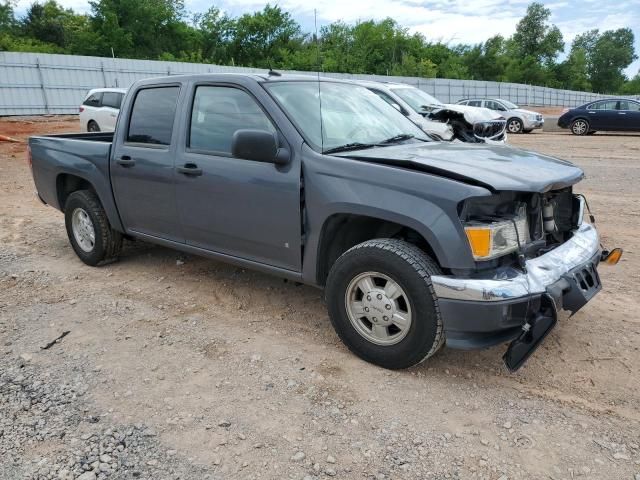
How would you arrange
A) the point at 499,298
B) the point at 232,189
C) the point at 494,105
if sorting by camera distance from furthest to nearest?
the point at 494,105
the point at 232,189
the point at 499,298

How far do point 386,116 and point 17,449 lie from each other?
3.29m

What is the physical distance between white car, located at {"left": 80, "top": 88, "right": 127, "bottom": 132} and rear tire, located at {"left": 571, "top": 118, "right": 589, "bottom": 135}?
16141 mm

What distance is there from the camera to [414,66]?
179 ft

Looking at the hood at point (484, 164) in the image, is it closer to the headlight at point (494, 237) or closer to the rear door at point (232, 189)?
the headlight at point (494, 237)

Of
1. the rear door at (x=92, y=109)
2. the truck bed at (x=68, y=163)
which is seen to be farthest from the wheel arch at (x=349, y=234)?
the rear door at (x=92, y=109)

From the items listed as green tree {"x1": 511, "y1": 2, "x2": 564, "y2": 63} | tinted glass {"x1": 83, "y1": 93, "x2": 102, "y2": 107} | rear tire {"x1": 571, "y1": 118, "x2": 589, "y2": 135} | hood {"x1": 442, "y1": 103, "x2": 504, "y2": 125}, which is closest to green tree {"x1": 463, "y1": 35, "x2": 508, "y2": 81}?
green tree {"x1": 511, "y1": 2, "x2": 564, "y2": 63}

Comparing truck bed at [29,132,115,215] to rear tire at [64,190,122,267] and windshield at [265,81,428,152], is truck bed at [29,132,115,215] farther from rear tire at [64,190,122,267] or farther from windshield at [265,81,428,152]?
windshield at [265,81,428,152]

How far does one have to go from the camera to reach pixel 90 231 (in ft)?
17.5

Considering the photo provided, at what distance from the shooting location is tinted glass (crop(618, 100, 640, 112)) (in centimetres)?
1934

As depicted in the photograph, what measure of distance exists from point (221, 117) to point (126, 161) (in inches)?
44.8

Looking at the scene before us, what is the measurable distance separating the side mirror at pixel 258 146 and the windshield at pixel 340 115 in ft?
0.76

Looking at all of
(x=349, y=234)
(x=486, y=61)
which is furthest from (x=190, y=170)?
(x=486, y=61)

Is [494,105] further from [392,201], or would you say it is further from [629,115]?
[392,201]

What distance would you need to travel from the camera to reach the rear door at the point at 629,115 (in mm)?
19234
